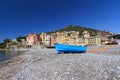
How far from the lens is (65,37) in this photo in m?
173

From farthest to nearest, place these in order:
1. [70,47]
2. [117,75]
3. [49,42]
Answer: [49,42], [70,47], [117,75]

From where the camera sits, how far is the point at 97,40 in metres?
156

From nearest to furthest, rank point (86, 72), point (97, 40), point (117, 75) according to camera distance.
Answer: point (117, 75) → point (86, 72) → point (97, 40)

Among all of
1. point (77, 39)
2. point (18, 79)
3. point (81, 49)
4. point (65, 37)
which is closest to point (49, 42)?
point (65, 37)

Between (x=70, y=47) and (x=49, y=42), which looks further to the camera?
(x=49, y=42)

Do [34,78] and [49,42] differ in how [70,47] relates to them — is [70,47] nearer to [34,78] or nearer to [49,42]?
[34,78]

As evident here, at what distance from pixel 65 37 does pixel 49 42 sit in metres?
25.4

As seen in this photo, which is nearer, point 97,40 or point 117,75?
point 117,75

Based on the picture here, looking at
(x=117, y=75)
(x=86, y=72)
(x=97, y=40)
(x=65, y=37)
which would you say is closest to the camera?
(x=117, y=75)

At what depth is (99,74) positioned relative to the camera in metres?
11.8

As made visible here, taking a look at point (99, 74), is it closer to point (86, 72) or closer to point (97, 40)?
point (86, 72)

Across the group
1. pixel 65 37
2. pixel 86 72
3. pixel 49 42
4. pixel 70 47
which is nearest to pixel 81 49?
pixel 70 47

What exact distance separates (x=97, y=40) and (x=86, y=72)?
147 m

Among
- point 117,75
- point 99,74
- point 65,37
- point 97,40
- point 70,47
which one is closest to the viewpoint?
point 117,75
